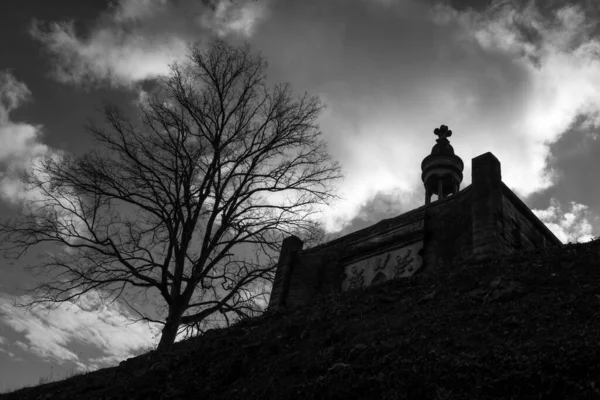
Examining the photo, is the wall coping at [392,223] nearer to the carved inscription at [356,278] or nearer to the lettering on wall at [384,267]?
the lettering on wall at [384,267]

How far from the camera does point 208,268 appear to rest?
17750 mm

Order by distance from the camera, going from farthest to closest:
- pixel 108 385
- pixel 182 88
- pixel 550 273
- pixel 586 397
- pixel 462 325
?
1. pixel 182 88
2. pixel 108 385
3. pixel 550 273
4. pixel 462 325
5. pixel 586 397

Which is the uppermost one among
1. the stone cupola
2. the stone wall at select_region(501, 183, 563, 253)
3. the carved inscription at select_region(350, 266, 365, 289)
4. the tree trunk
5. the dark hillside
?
the stone cupola

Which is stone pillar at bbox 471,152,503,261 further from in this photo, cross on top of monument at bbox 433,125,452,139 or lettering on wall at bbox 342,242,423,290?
cross on top of monument at bbox 433,125,452,139

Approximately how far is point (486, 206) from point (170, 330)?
32.6 feet

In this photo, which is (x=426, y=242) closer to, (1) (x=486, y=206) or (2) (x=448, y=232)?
(2) (x=448, y=232)

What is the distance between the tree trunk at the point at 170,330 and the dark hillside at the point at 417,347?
11.4ft

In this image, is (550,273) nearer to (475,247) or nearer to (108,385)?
(475,247)

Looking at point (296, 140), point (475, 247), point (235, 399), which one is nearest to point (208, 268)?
point (296, 140)

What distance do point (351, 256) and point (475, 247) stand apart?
15.2 feet

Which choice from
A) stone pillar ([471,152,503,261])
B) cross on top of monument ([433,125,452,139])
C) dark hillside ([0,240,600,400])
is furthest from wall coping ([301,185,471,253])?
cross on top of monument ([433,125,452,139])

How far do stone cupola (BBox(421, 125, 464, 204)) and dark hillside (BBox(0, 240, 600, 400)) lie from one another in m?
10.6

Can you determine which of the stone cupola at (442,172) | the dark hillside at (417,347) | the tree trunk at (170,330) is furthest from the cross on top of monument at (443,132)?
the tree trunk at (170,330)

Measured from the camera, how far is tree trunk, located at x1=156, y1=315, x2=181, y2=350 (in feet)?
51.5
